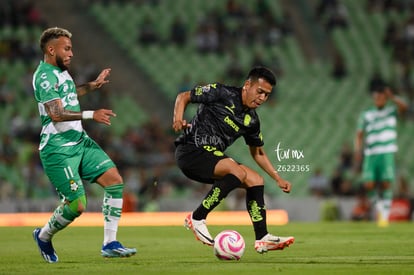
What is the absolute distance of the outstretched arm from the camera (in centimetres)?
1012

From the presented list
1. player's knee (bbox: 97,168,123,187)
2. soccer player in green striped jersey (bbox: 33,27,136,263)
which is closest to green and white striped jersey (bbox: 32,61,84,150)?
soccer player in green striped jersey (bbox: 33,27,136,263)

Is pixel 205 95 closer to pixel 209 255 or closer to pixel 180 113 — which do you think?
pixel 180 113

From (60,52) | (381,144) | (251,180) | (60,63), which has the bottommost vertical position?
(251,180)

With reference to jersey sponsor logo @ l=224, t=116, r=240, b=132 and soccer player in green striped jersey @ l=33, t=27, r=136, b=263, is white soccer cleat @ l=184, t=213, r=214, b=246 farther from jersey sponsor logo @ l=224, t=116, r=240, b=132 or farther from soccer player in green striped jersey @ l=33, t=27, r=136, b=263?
jersey sponsor logo @ l=224, t=116, r=240, b=132

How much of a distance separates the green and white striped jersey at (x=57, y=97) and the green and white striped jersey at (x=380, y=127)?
9219mm

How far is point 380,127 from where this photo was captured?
735 inches

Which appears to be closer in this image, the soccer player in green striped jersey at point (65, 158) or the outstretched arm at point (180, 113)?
the outstretched arm at point (180, 113)

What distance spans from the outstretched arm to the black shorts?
546 millimetres

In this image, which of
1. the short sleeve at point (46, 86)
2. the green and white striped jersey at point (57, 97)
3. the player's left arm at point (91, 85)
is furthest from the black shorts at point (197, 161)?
the short sleeve at point (46, 86)

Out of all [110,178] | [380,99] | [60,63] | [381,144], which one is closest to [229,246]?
[110,178]

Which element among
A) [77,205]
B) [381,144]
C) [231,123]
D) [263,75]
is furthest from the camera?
[381,144]

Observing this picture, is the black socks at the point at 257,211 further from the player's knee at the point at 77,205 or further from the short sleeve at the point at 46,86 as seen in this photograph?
the short sleeve at the point at 46,86

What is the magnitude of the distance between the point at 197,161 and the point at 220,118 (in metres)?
0.52

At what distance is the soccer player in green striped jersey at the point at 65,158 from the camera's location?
33.7 feet
